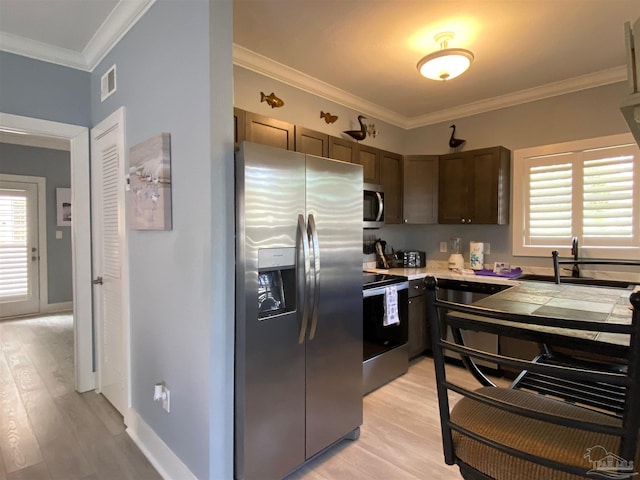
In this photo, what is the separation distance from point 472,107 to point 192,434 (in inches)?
157

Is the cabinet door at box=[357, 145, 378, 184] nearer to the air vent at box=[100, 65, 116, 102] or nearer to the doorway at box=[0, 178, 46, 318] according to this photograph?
the air vent at box=[100, 65, 116, 102]

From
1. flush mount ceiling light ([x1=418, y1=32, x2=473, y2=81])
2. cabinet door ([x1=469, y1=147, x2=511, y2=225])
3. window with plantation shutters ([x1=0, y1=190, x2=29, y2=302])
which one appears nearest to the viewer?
flush mount ceiling light ([x1=418, y1=32, x2=473, y2=81])

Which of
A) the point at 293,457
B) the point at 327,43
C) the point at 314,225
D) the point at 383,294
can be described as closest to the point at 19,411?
the point at 293,457

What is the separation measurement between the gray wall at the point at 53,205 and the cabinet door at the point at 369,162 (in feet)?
17.1

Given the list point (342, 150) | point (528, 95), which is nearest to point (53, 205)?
point (342, 150)

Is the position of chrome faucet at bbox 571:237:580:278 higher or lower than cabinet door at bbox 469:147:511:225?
lower

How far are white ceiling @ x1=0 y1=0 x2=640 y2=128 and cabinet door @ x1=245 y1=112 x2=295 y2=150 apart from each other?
587 mm

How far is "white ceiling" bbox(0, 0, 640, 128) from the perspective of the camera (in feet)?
7.04

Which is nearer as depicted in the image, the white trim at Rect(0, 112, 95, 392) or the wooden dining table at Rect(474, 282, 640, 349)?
the wooden dining table at Rect(474, 282, 640, 349)

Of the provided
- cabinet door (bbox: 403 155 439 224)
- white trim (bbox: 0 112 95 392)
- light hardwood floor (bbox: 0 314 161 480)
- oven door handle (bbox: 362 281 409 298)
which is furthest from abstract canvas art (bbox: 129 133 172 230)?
cabinet door (bbox: 403 155 439 224)

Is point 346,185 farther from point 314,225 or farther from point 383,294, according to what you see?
point 383,294

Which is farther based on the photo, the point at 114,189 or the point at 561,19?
the point at 114,189

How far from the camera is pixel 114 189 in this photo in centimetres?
251

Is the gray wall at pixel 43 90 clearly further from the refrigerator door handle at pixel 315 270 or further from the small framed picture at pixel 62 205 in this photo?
the small framed picture at pixel 62 205
